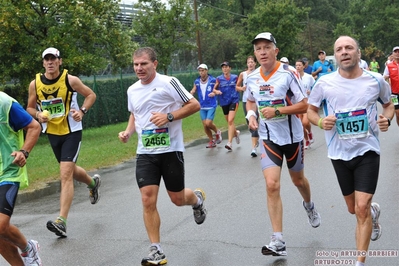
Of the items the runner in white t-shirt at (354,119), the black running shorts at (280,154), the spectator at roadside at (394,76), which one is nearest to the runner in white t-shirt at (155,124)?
the black running shorts at (280,154)

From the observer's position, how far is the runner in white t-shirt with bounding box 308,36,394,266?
5.80 meters

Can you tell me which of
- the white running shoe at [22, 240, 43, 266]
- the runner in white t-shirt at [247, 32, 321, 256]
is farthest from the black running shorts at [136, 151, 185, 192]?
the white running shoe at [22, 240, 43, 266]

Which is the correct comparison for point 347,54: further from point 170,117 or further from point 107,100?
point 107,100

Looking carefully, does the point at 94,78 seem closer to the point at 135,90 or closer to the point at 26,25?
the point at 26,25

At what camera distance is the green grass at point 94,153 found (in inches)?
524

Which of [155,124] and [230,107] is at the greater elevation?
[155,124]

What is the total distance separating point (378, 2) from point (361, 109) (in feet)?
270

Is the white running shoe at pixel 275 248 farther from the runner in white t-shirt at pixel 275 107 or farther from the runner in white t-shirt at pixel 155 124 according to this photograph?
the runner in white t-shirt at pixel 155 124

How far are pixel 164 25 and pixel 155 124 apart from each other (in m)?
26.3

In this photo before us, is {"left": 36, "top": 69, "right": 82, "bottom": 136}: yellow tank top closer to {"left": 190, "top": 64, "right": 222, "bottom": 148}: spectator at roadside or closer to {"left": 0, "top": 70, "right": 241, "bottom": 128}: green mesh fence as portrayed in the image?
{"left": 190, "top": 64, "right": 222, "bottom": 148}: spectator at roadside

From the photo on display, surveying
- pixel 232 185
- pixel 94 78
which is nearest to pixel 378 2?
pixel 94 78

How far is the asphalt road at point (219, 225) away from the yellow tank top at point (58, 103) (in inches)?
47.8

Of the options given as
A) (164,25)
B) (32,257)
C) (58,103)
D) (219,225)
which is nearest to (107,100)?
(164,25)

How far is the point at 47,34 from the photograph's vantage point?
20.9 meters
